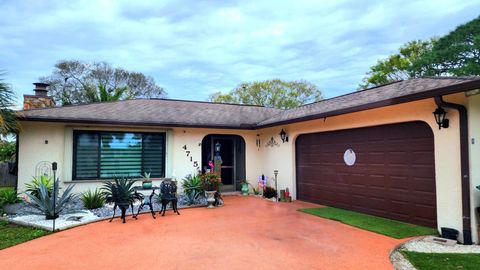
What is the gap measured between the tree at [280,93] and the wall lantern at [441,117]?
75.0 feet

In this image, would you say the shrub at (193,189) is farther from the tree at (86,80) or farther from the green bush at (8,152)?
the tree at (86,80)

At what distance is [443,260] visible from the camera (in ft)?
14.2

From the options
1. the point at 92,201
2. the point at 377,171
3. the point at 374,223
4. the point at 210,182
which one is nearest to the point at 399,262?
the point at 374,223

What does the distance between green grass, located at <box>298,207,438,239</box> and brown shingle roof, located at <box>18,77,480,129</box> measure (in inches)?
101

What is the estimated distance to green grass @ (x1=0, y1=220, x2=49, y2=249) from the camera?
5.38m

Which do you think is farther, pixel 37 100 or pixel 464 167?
pixel 37 100

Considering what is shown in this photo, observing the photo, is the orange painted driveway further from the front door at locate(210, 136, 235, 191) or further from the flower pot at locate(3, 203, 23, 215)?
the front door at locate(210, 136, 235, 191)

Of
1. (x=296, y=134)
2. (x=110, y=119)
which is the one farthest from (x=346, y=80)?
(x=110, y=119)

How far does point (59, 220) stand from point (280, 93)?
2417cm

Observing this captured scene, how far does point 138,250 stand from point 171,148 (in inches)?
237

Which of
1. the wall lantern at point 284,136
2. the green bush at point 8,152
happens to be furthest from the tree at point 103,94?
the wall lantern at point 284,136

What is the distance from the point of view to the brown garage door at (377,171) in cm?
627

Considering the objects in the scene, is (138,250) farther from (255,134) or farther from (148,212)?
(255,134)

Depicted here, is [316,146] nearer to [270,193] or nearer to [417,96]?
[270,193]
